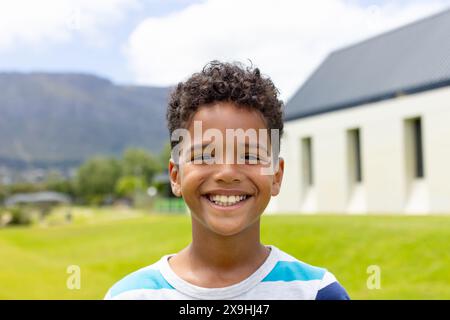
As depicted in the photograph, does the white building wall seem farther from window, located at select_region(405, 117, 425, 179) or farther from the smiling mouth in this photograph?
the smiling mouth

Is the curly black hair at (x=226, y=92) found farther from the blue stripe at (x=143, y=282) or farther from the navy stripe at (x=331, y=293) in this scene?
the navy stripe at (x=331, y=293)

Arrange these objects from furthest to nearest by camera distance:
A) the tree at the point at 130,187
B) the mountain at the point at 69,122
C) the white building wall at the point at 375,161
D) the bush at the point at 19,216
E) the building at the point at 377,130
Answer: the mountain at the point at 69,122
the tree at the point at 130,187
the bush at the point at 19,216
the building at the point at 377,130
the white building wall at the point at 375,161

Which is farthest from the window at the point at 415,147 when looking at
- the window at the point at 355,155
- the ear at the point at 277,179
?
the ear at the point at 277,179

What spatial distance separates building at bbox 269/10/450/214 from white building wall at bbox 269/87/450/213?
4 cm

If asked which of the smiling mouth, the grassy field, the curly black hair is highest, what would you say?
the curly black hair

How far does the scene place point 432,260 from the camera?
36.8ft

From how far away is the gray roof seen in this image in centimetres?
2269

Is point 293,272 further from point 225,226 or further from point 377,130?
point 377,130

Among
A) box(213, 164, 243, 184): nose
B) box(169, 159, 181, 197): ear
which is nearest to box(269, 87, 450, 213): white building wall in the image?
box(169, 159, 181, 197): ear

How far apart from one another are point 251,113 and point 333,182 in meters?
24.7

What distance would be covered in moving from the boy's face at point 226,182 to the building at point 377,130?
66.6 feet

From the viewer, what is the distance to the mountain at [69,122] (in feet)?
419
